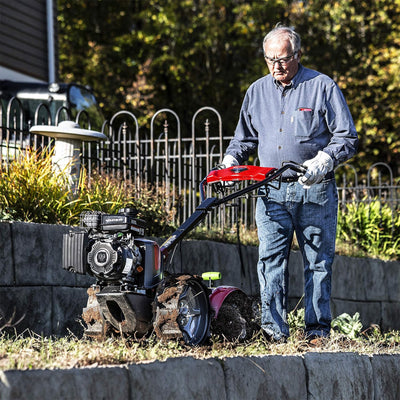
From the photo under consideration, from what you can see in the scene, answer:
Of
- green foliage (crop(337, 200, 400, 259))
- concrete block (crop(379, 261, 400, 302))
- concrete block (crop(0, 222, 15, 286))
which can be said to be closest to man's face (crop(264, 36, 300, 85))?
concrete block (crop(0, 222, 15, 286))

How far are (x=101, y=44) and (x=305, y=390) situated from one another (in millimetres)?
18913

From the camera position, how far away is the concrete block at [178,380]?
3521 millimetres

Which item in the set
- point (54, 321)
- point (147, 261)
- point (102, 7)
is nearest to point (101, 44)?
point (102, 7)

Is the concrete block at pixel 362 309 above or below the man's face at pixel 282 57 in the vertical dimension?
below

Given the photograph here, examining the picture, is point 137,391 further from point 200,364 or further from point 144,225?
→ point 144,225

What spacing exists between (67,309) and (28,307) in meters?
0.37

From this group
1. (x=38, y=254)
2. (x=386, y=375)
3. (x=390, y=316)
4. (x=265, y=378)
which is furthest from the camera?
(x=390, y=316)

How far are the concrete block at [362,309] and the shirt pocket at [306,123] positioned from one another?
4442mm

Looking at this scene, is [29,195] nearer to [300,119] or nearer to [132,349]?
[300,119]

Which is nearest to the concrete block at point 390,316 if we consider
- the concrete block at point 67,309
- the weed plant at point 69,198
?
the weed plant at point 69,198

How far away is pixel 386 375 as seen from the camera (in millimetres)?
5199

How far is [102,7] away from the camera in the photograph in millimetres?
21969

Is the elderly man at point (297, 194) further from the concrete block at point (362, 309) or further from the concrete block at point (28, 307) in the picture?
the concrete block at point (362, 309)

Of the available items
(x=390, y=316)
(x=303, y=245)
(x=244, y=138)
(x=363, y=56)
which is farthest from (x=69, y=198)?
(x=363, y=56)
